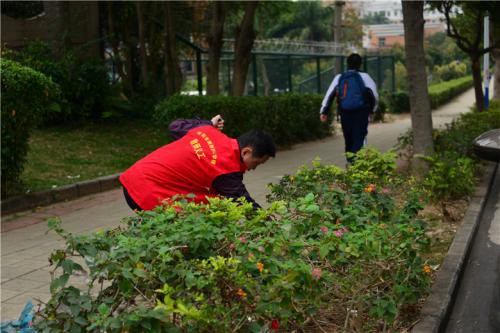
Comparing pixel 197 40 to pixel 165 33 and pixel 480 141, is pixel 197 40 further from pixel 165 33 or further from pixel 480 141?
pixel 480 141

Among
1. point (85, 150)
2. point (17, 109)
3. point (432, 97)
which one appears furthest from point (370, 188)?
point (432, 97)

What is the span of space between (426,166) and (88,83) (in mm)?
7400

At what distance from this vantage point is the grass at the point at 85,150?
10.0 m

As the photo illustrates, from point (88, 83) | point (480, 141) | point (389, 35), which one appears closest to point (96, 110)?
point (88, 83)

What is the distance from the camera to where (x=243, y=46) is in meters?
14.7

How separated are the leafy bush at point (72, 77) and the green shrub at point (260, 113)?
189 cm

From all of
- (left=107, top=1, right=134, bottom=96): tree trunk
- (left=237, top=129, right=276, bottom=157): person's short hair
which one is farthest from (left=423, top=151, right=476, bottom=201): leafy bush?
(left=107, top=1, right=134, bottom=96): tree trunk

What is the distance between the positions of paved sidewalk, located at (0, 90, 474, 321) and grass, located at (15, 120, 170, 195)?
62cm

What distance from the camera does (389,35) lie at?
106000 mm

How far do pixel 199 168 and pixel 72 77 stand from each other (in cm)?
1009

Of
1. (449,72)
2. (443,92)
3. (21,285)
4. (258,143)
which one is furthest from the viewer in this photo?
(449,72)

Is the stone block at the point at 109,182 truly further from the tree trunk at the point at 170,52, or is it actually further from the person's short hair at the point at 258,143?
the tree trunk at the point at 170,52

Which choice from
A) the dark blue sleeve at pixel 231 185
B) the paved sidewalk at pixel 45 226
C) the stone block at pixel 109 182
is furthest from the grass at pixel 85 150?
the dark blue sleeve at pixel 231 185

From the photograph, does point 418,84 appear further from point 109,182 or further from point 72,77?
point 72,77
